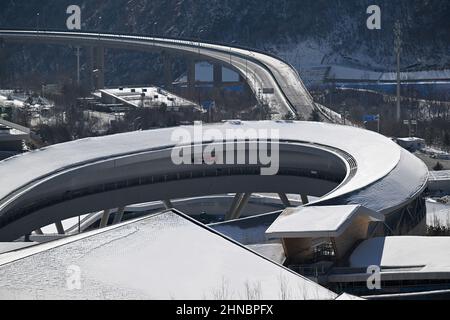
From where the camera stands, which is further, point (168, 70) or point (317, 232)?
point (168, 70)

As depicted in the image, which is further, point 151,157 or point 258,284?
point 151,157

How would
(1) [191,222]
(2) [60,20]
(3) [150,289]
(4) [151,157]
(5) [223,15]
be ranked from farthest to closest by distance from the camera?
1. (2) [60,20]
2. (5) [223,15]
3. (4) [151,157]
4. (1) [191,222]
5. (3) [150,289]

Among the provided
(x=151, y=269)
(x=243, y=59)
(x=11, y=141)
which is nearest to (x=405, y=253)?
(x=151, y=269)

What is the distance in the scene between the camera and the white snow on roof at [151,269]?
19.9m

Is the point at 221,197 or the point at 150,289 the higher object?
the point at 150,289

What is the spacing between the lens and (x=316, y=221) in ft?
89.9

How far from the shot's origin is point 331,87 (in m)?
89.9

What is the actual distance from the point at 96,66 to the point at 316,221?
6755 cm

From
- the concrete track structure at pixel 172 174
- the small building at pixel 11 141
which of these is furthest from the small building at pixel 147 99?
the concrete track structure at pixel 172 174

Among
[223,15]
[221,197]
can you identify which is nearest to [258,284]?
[221,197]

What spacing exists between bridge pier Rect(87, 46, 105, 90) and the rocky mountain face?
892 centimetres

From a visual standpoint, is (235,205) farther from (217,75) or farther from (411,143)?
(217,75)
